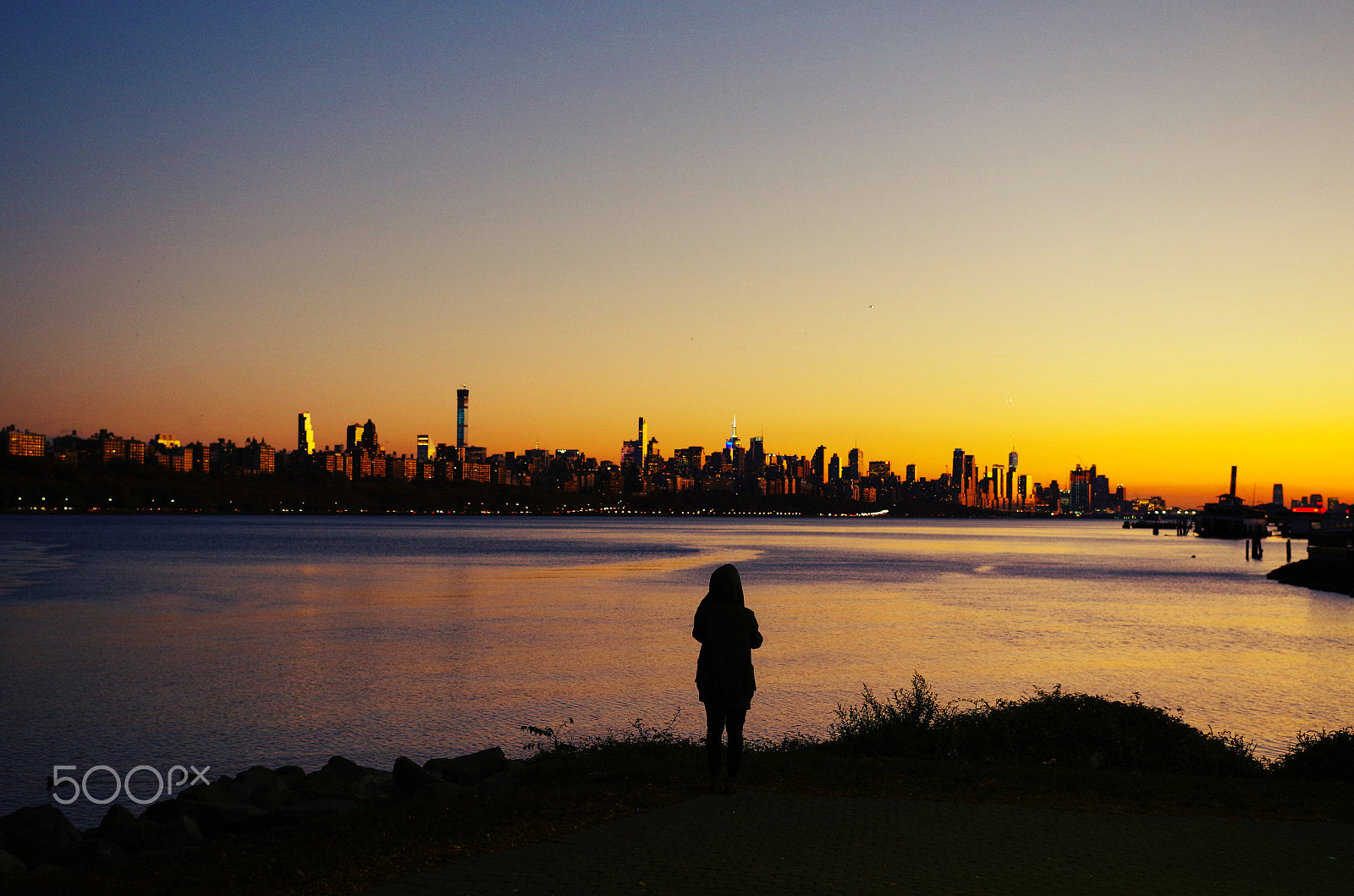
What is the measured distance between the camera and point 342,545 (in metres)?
127

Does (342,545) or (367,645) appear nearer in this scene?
(367,645)

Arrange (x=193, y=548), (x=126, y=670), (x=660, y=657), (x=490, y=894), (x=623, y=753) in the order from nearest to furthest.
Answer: (x=490, y=894), (x=623, y=753), (x=126, y=670), (x=660, y=657), (x=193, y=548)

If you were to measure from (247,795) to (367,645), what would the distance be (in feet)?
74.5

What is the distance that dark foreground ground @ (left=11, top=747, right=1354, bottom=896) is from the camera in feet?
28.8

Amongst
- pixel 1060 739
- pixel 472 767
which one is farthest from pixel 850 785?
pixel 472 767

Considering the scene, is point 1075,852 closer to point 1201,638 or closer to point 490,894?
point 490,894

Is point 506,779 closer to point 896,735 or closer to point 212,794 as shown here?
point 212,794

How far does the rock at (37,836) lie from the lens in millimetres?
11859

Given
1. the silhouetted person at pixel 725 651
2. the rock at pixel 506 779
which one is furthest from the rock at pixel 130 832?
the silhouetted person at pixel 725 651

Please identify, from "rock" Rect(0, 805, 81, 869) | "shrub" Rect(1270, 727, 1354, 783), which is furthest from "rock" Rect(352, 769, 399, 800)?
"shrub" Rect(1270, 727, 1354, 783)

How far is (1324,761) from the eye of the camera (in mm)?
14484

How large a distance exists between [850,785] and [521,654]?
23.6m

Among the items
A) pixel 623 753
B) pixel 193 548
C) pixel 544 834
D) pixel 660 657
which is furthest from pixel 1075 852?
pixel 193 548

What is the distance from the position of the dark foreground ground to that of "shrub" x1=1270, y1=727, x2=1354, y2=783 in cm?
142
